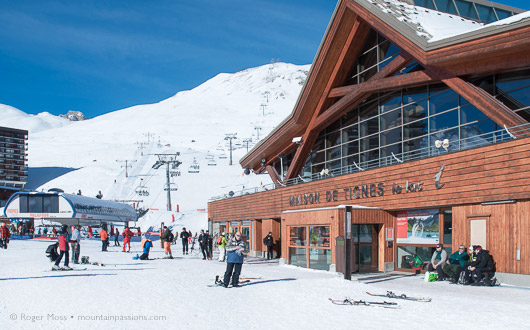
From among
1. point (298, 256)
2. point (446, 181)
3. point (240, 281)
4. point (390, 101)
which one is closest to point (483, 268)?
point (446, 181)

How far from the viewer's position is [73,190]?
9275cm

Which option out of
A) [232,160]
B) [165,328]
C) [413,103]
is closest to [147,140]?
[232,160]

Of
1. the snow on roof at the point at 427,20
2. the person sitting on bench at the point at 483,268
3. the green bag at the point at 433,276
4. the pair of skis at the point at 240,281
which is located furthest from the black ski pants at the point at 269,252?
the person sitting on bench at the point at 483,268

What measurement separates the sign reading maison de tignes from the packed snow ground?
3.79 meters

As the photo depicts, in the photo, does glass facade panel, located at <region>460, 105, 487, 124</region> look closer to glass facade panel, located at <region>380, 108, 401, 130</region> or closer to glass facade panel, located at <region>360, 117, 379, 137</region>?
glass facade panel, located at <region>380, 108, 401, 130</region>

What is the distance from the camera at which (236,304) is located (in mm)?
11141

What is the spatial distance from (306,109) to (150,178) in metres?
71.8

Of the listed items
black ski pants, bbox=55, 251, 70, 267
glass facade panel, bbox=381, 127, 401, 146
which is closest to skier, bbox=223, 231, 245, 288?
black ski pants, bbox=55, 251, 70, 267

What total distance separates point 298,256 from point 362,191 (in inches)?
148

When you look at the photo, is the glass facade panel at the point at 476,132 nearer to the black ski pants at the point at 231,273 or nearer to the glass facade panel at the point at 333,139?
the glass facade panel at the point at 333,139

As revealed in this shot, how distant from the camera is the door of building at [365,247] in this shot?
65.2 ft

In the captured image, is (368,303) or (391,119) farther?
(391,119)

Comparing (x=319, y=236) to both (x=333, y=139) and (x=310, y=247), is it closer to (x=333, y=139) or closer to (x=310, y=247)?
(x=310, y=247)

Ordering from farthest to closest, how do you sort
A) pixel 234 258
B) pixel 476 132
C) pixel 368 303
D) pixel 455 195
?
pixel 476 132, pixel 455 195, pixel 234 258, pixel 368 303
